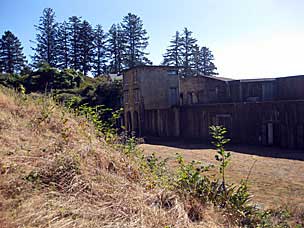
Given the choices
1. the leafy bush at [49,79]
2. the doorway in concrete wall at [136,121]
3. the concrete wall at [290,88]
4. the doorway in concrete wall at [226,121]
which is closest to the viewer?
the doorway in concrete wall at [226,121]

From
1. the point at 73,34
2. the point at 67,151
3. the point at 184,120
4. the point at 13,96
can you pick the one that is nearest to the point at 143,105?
the point at 184,120

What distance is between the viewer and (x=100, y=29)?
4775 centimetres

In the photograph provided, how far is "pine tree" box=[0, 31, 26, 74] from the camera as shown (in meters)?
40.6

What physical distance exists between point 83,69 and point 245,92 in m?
29.8

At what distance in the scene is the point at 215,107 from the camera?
20234 millimetres

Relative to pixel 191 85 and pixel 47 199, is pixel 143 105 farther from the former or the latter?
pixel 47 199

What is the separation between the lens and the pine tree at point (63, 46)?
4466 cm

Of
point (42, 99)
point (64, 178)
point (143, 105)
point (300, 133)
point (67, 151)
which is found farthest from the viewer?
point (143, 105)

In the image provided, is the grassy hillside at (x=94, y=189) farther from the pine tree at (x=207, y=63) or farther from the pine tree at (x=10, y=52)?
the pine tree at (x=207, y=63)

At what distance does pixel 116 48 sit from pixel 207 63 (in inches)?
620

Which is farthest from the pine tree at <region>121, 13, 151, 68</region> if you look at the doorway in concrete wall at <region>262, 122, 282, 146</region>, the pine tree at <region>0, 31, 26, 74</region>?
the doorway in concrete wall at <region>262, 122, 282, 146</region>

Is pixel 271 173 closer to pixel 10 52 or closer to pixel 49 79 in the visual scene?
pixel 49 79

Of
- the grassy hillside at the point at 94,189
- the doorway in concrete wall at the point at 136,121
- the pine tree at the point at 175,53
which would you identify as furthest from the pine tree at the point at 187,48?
the grassy hillside at the point at 94,189

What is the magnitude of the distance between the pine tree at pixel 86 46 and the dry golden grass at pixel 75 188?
42.5 meters
